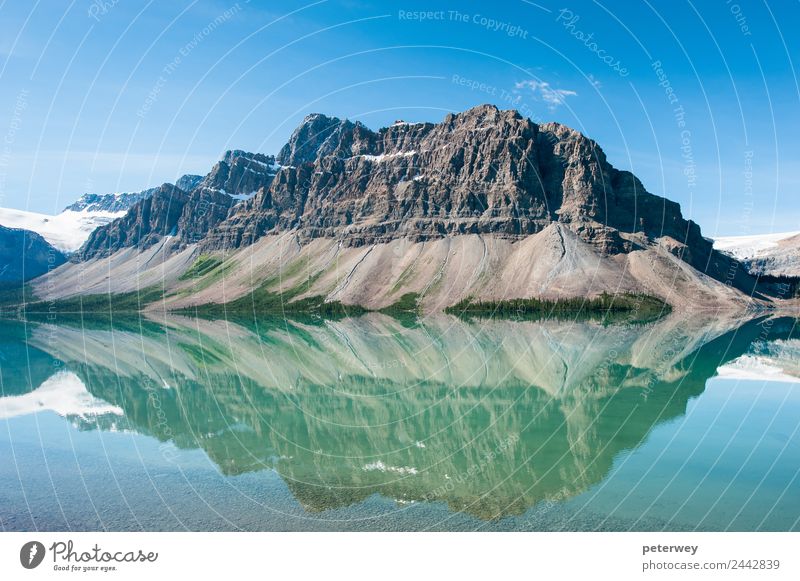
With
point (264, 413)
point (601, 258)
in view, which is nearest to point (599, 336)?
point (264, 413)

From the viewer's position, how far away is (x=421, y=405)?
Result: 1788 inches

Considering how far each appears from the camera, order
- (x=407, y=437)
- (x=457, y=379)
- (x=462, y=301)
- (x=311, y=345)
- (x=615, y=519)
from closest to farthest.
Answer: (x=615, y=519)
(x=407, y=437)
(x=457, y=379)
(x=311, y=345)
(x=462, y=301)

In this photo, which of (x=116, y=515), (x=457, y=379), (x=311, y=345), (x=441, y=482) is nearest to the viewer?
(x=116, y=515)

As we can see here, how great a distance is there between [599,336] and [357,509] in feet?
273

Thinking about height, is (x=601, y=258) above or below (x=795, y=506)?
above

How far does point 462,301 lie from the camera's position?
18925 centimetres

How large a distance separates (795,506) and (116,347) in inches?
4194

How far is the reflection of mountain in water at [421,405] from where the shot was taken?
27.3 meters

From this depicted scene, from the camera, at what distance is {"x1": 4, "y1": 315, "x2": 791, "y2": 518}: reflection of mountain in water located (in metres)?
27.3

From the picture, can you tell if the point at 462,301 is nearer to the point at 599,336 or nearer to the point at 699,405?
the point at 599,336

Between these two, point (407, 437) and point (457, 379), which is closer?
point (407, 437)

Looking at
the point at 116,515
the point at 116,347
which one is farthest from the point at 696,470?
the point at 116,347

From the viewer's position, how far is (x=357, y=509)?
23.4 m

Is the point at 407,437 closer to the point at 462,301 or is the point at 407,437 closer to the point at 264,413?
the point at 264,413
